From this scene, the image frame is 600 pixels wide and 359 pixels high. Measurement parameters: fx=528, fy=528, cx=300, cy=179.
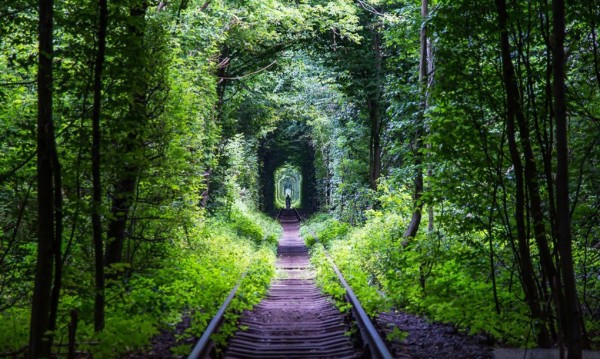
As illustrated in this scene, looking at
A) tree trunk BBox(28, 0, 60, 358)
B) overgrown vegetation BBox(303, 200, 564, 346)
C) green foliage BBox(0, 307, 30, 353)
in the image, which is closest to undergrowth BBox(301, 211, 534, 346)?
overgrown vegetation BBox(303, 200, 564, 346)

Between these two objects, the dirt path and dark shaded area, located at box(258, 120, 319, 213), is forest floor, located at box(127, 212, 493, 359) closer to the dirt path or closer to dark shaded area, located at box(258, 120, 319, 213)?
the dirt path

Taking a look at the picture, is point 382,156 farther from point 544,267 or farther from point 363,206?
point 544,267

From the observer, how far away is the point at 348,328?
7613mm

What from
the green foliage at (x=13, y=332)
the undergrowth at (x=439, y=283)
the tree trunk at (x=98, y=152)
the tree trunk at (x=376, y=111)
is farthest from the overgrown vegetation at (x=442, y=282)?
the tree trunk at (x=376, y=111)

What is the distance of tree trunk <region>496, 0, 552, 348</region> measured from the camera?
19.2 ft

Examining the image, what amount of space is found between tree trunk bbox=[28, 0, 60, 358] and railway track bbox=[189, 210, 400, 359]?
1473 millimetres

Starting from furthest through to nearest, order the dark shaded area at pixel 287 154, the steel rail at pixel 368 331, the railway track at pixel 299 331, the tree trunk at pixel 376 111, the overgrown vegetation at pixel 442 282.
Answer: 1. the dark shaded area at pixel 287 154
2. the tree trunk at pixel 376 111
3. the overgrown vegetation at pixel 442 282
4. the railway track at pixel 299 331
5. the steel rail at pixel 368 331

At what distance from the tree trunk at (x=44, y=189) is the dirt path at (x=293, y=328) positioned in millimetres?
2137

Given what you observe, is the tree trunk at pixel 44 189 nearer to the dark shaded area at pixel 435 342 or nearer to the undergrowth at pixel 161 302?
the undergrowth at pixel 161 302

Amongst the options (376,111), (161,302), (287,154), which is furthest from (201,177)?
(287,154)

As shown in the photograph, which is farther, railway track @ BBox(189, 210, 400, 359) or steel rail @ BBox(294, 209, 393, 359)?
railway track @ BBox(189, 210, 400, 359)

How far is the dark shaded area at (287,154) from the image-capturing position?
43.5m

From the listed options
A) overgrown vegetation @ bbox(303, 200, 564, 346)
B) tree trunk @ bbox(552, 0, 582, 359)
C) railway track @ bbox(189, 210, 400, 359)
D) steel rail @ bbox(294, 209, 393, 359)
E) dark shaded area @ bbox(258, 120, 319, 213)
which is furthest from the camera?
dark shaded area @ bbox(258, 120, 319, 213)

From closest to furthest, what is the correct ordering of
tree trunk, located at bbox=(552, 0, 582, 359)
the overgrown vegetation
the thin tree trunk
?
1. tree trunk, located at bbox=(552, 0, 582, 359)
2. the thin tree trunk
3. the overgrown vegetation
